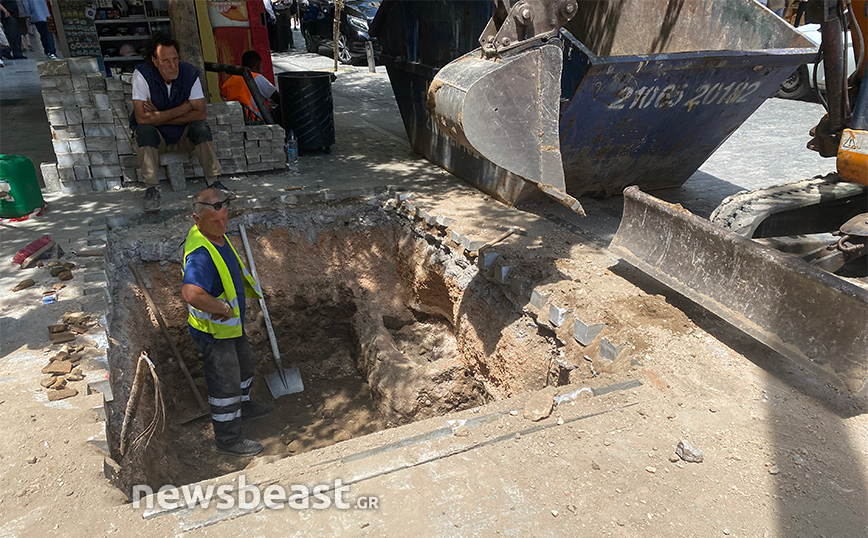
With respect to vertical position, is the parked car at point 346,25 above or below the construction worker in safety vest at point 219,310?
above

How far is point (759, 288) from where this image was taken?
3.27 meters

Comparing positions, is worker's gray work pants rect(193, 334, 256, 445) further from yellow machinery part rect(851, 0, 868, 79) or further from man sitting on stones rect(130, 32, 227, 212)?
yellow machinery part rect(851, 0, 868, 79)

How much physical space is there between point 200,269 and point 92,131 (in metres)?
3.25

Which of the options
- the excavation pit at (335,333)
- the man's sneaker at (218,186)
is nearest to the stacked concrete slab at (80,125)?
the man's sneaker at (218,186)

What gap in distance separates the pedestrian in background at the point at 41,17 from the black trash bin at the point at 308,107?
38.5ft

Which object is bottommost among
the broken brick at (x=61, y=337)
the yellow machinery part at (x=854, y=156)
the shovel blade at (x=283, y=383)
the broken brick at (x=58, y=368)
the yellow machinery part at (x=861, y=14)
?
the shovel blade at (x=283, y=383)

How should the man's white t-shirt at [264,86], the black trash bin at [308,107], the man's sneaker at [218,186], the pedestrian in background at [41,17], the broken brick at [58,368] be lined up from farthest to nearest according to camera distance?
the pedestrian in background at [41,17]
the man's white t-shirt at [264,86]
the black trash bin at [308,107]
the man's sneaker at [218,186]
the broken brick at [58,368]

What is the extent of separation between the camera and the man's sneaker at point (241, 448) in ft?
13.6

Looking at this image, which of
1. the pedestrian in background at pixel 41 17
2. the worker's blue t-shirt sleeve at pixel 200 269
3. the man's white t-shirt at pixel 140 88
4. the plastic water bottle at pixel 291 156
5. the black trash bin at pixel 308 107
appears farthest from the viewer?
the pedestrian in background at pixel 41 17

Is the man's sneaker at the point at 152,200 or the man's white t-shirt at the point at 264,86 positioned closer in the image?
the man's sneaker at the point at 152,200

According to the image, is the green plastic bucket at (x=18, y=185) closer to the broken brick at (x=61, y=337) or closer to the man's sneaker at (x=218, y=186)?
the man's sneaker at (x=218, y=186)

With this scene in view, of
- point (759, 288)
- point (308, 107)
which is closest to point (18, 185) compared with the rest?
point (308, 107)

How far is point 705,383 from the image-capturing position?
10.5 ft

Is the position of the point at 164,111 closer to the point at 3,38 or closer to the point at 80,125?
the point at 80,125
